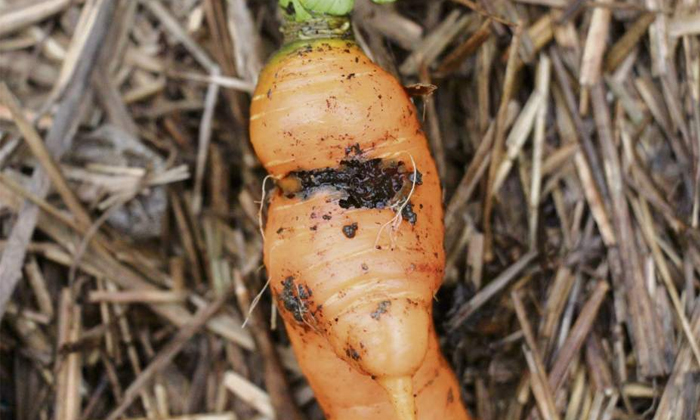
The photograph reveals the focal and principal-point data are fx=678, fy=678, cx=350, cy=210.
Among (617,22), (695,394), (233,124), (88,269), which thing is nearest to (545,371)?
(695,394)

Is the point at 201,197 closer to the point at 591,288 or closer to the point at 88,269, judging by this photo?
the point at 88,269

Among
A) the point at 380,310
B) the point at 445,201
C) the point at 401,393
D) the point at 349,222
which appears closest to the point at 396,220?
the point at 349,222

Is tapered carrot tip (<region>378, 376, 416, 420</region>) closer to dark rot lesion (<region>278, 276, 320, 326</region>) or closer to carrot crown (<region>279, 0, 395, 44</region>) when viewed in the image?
dark rot lesion (<region>278, 276, 320, 326</region>)

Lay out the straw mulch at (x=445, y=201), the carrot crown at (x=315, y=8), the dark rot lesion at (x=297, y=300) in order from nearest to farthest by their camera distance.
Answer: the dark rot lesion at (x=297, y=300), the carrot crown at (x=315, y=8), the straw mulch at (x=445, y=201)

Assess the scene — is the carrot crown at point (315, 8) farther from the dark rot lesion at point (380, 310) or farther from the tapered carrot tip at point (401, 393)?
the tapered carrot tip at point (401, 393)

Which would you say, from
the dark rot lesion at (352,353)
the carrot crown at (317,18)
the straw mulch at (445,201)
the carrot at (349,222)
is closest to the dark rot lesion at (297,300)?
the carrot at (349,222)
